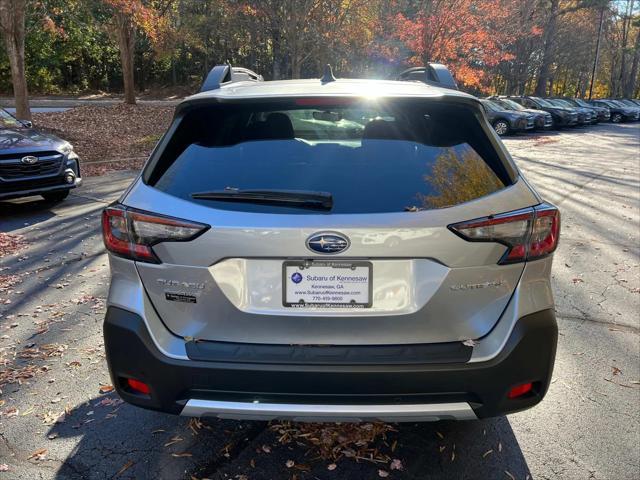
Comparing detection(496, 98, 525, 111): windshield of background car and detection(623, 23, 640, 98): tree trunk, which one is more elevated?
detection(623, 23, 640, 98): tree trunk

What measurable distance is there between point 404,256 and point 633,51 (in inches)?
2467

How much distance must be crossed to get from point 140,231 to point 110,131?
1601 cm

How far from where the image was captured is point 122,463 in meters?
2.57

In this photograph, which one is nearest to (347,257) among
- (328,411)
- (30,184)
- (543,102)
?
(328,411)

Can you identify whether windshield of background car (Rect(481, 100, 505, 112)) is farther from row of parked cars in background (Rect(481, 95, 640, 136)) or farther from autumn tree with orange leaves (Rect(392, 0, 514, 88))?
autumn tree with orange leaves (Rect(392, 0, 514, 88))

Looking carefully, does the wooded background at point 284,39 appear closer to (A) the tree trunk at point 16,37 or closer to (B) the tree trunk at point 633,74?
(A) the tree trunk at point 16,37

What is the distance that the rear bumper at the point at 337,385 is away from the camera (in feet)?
6.79

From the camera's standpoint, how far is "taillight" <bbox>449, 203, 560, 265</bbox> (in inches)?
81.9

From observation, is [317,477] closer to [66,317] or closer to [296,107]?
[296,107]

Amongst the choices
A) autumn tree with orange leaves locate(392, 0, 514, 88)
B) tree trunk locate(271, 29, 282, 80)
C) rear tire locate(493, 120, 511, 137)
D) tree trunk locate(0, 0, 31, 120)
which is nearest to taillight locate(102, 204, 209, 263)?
tree trunk locate(0, 0, 31, 120)

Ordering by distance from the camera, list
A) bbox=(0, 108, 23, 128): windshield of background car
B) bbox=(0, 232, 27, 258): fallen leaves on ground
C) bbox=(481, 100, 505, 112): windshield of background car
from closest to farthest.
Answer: bbox=(0, 232, 27, 258): fallen leaves on ground
bbox=(0, 108, 23, 128): windshield of background car
bbox=(481, 100, 505, 112): windshield of background car

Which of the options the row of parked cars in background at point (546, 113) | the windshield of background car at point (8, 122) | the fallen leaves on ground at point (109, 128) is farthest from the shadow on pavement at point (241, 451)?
the row of parked cars in background at point (546, 113)

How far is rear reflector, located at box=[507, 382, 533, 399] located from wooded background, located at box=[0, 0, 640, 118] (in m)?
13.6

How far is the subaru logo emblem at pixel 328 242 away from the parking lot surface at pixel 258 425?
1192 mm
